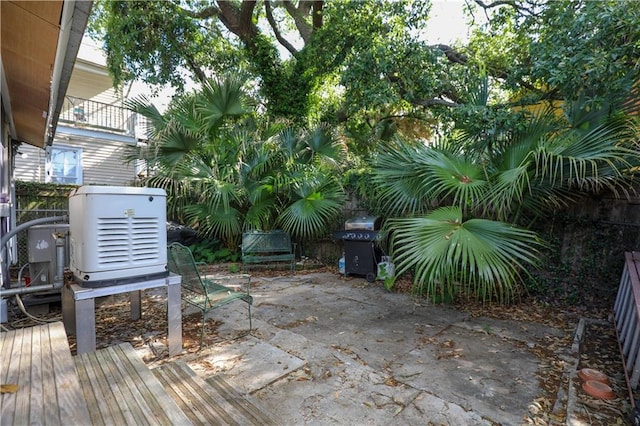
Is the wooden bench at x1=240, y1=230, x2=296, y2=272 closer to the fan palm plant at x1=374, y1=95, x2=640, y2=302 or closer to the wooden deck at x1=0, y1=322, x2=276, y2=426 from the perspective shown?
the fan palm plant at x1=374, y1=95, x2=640, y2=302

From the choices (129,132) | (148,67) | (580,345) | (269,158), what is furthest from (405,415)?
(129,132)

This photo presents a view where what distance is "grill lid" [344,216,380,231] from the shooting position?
555 centimetres

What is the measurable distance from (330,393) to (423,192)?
8.35 feet

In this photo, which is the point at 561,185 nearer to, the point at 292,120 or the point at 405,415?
the point at 405,415

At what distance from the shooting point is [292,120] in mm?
8383

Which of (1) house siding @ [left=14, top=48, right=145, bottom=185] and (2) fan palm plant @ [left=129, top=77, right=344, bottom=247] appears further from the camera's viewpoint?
(1) house siding @ [left=14, top=48, right=145, bottom=185]

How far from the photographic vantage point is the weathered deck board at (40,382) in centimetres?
108

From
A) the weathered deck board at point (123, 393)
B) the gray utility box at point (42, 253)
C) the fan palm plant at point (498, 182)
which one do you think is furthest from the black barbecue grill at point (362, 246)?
the weathered deck board at point (123, 393)

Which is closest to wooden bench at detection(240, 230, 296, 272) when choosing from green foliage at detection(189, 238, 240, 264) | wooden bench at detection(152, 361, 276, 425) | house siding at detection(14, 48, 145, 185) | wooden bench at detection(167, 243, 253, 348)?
green foliage at detection(189, 238, 240, 264)

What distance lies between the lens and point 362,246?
220 inches

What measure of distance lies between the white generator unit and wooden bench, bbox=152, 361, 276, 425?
31.7 inches

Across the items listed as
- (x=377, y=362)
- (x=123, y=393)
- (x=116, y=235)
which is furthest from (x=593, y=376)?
(x=116, y=235)

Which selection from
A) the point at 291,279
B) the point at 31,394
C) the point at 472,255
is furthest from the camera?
the point at 291,279

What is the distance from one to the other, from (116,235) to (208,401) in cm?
141
